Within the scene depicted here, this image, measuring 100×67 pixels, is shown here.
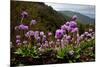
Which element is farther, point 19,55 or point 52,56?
point 52,56

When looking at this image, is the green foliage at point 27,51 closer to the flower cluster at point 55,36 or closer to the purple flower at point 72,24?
the flower cluster at point 55,36

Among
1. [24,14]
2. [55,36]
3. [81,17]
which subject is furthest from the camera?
[81,17]

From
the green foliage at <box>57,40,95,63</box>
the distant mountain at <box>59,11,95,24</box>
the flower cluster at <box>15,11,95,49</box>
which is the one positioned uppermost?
the distant mountain at <box>59,11,95,24</box>

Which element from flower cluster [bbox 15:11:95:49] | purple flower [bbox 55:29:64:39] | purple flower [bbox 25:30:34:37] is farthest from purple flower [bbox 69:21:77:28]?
purple flower [bbox 25:30:34:37]

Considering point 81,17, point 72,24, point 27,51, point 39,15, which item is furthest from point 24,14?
point 81,17

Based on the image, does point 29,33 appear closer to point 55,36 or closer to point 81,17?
point 55,36

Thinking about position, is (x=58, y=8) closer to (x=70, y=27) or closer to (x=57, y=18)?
(x=57, y=18)

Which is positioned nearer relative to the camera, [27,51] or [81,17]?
[27,51]

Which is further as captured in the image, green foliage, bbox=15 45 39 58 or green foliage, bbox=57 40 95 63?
green foliage, bbox=57 40 95 63

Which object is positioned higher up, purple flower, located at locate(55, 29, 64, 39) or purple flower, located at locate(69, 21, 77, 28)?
purple flower, located at locate(69, 21, 77, 28)

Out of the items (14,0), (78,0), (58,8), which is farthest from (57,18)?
(14,0)

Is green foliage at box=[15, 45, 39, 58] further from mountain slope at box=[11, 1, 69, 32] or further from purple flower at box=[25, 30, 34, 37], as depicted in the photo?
mountain slope at box=[11, 1, 69, 32]
